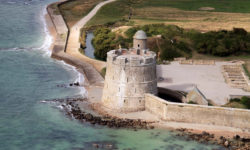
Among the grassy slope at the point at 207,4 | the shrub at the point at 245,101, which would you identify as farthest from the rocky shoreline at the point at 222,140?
the grassy slope at the point at 207,4

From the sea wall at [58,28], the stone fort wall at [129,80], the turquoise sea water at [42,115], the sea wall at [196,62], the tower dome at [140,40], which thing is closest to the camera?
the turquoise sea water at [42,115]

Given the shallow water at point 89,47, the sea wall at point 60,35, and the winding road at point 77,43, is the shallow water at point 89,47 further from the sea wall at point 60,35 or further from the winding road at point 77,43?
the sea wall at point 60,35

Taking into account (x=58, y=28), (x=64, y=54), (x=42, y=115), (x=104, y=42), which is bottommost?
(x=42, y=115)

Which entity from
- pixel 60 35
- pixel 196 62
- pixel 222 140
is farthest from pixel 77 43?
pixel 222 140

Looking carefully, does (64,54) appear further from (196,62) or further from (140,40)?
(140,40)

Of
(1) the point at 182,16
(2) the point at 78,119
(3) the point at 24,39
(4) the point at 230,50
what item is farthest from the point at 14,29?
(2) the point at 78,119
